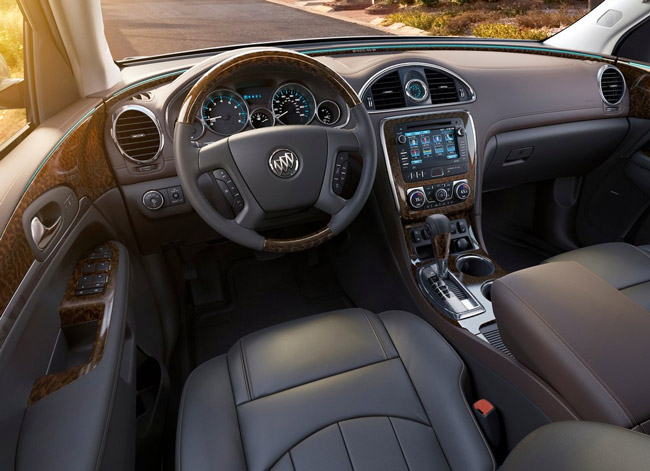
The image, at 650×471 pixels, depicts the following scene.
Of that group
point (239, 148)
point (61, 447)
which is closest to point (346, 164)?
point (239, 148)

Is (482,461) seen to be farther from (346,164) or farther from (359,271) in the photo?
(359,271)

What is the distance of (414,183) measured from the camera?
1.96 metres

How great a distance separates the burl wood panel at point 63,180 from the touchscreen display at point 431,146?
3.83 feet

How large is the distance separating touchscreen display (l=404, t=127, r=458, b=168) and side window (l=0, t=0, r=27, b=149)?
138 centimetres

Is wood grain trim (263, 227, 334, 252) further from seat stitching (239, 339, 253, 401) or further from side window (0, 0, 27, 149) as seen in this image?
side window (0, 0, 27, 149)

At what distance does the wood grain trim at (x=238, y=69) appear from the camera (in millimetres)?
1381

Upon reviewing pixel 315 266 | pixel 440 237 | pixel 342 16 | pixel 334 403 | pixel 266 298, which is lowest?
pixel 266 298

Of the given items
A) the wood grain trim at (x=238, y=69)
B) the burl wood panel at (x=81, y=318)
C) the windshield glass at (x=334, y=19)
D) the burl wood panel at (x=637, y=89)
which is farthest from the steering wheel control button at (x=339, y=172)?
the windshield glass at (x=334, y=19)

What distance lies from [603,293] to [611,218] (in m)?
1.82

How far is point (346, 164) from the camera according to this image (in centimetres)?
161

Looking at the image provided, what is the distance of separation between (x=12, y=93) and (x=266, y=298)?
1.50 meters

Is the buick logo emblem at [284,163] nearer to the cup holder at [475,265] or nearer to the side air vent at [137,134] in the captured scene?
the side air vent at [137,134]

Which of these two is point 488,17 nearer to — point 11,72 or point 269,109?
point 269,109

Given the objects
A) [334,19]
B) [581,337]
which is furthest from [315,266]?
[334,19]
